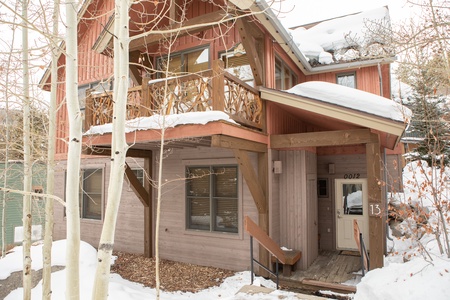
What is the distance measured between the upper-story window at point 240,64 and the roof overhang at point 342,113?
0.96 m

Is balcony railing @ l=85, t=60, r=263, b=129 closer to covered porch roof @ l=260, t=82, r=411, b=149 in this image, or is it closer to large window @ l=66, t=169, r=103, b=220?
covered porch roof @ l=260, t=82, r=411, b=149

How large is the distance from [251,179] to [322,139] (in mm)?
1789

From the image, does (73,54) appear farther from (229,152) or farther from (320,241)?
(320,241)

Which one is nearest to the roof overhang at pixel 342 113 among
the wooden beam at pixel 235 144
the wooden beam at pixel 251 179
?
the wooden beam at pixel 235 144

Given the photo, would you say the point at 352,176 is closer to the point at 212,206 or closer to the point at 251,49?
the point at 212,206

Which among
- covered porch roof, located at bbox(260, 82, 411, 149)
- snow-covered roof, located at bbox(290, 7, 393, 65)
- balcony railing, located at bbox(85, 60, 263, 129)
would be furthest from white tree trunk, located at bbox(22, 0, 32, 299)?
snow-covered roof, located at bbox(290, 7, 393, 65)

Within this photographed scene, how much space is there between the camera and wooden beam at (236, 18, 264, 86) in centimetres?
625

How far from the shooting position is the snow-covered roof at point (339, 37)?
1018 centimetres

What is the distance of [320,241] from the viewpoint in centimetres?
938

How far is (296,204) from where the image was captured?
750 centimetres

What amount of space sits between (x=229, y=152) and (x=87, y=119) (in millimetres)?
3560

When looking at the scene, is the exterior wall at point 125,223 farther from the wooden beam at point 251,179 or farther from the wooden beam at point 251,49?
the wooden beam at point 251,49

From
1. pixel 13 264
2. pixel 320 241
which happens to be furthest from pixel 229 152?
pixel 13 264

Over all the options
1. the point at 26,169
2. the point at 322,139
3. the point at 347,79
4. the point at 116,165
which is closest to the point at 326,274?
the point at 322,139
